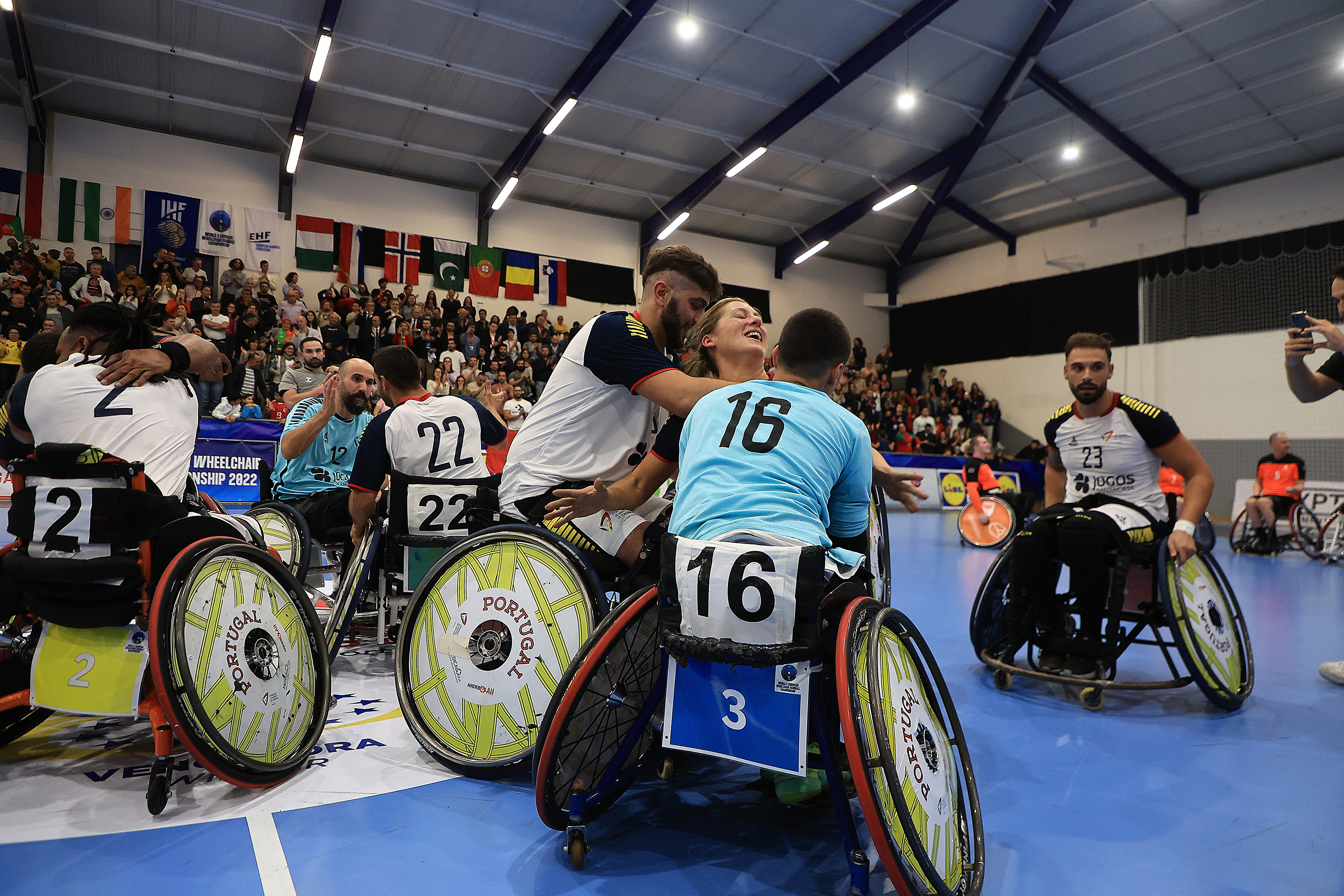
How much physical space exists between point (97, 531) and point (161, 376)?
0.61 metres

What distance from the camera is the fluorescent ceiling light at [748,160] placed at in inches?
627

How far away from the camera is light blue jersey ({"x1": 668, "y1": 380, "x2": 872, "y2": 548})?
1864 millimetres

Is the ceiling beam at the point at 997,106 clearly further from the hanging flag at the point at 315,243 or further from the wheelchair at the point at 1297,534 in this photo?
the hanging flag at the point at 315,243

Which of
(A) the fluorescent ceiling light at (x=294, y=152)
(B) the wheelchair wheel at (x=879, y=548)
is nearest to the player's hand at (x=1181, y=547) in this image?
(B) the wheelchair wheel at (x=879, y=548)

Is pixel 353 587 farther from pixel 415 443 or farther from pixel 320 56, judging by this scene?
pixel 320 56

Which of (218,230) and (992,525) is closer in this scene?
(992,525)

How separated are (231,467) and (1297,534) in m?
13.8

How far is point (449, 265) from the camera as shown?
17.5 meters

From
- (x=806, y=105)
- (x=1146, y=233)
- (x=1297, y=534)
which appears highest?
(x=806, y=105)

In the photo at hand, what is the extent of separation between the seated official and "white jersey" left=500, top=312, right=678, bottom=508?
1.04m

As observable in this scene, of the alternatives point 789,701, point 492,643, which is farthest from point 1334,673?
point 492,643

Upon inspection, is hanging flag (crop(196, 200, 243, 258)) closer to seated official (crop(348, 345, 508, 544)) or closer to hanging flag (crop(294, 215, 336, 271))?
hanging flag (crop(294, 215, 336, 271))

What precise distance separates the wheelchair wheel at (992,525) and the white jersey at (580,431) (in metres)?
7.99

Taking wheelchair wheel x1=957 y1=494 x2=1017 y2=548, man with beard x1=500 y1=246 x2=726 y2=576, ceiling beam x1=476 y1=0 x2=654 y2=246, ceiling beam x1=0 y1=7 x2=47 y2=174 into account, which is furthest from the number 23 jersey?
ceiling beam x1=0 y1=7 x2=47 y2=174
